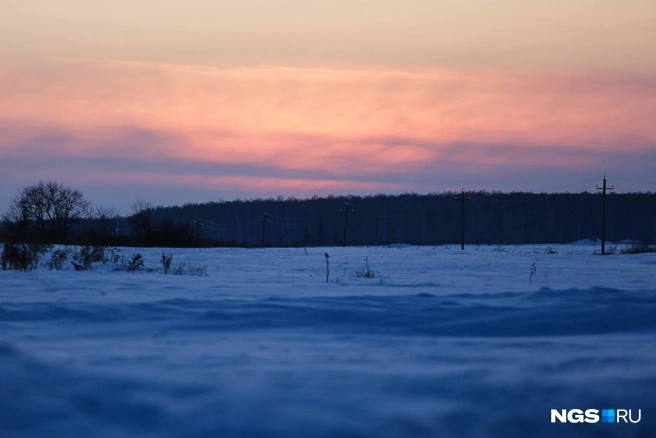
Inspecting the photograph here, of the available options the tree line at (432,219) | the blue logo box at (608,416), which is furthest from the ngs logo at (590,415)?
the tree line at (432,219)

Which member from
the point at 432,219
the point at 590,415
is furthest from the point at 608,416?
the point at 432,219

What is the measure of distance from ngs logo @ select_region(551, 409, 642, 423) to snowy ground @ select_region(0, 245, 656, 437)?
6cm

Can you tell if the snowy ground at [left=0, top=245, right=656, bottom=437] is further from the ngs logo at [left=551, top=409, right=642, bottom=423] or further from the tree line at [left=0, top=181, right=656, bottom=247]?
the tree line at [left=0, top=181, right=656, bottom=247]

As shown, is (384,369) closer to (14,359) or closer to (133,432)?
(133,432)

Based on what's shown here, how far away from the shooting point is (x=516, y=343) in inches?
231

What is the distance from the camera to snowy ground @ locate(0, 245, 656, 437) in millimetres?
3789

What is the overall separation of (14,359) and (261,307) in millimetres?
3273

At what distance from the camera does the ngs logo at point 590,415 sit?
396 cm

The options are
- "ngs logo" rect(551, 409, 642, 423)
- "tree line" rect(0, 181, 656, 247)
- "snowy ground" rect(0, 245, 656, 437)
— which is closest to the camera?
"snowy ground" rect(0, 245, 656, 437)

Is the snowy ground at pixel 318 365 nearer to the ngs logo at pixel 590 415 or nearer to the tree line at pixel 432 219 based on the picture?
the ngs logo at pixel 590 415

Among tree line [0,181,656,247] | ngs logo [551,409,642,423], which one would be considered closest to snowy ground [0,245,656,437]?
ngs logo [551,409,642,423]

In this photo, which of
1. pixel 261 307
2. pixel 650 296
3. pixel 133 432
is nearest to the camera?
pixel 133 432

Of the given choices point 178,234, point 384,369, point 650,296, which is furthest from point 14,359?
point 178,234

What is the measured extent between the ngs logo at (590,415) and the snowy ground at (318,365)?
6 cm
